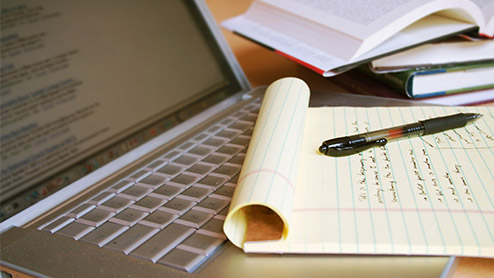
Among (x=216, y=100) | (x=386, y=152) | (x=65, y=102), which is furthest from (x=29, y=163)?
(x=386, y=152)

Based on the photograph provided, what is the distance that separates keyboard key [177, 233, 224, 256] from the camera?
14.2 inches

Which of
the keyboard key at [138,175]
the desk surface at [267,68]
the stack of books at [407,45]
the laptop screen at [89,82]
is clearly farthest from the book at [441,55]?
the keyboard key at [138,175]

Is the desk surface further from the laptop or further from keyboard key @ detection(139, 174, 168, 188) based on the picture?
keyboard key @ detection(139, 174, 168, 188)

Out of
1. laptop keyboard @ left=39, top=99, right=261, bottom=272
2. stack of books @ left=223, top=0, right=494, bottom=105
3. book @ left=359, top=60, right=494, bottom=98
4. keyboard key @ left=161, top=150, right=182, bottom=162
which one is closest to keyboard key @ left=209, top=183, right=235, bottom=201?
laptop keyboard @ left=39, top=99, right=261, bottom=272

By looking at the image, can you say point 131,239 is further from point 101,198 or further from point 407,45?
point 407,45

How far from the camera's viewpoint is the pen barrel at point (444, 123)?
484 millimetres

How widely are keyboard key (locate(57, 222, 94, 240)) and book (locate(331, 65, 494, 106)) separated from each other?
16.9 inches

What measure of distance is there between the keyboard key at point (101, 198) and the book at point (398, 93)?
393 millimetres

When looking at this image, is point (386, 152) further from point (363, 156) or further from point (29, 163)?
point (29, 163)

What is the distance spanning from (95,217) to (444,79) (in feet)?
1.56

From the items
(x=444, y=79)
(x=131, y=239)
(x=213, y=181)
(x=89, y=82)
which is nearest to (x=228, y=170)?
(x=213, y=181)

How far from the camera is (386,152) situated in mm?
454

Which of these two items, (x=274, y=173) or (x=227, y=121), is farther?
(x=227, y=121)

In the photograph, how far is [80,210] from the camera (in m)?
0.45
